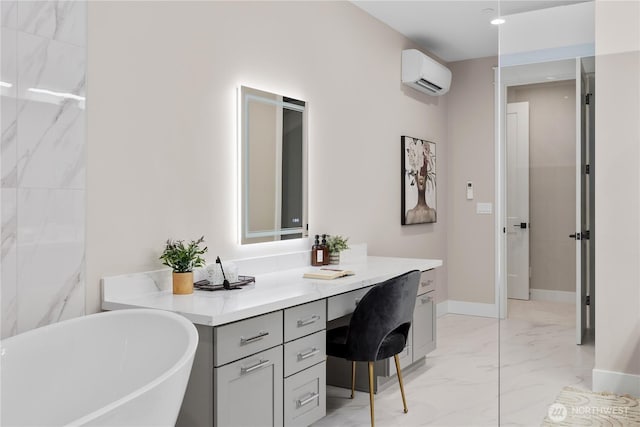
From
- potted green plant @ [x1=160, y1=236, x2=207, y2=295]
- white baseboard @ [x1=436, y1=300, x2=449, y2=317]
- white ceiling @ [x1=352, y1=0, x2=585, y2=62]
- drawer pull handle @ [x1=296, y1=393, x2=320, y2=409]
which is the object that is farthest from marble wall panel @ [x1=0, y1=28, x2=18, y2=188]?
white baseboard @ [x1=436, y1=300, x2=449, y2=317]

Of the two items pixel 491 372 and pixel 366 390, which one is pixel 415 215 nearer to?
pixel 491 372

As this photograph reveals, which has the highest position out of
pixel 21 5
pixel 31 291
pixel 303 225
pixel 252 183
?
pixel 21 5

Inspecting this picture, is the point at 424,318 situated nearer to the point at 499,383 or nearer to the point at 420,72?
the point at 499,383

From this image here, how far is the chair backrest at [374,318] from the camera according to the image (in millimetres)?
2574

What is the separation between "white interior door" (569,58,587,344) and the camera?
2.35 m

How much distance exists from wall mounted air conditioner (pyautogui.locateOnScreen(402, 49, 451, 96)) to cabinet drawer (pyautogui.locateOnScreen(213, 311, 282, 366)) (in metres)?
3.06

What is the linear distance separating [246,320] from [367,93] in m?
2.59

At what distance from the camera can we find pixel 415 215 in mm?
4852

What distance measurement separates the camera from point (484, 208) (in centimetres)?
543

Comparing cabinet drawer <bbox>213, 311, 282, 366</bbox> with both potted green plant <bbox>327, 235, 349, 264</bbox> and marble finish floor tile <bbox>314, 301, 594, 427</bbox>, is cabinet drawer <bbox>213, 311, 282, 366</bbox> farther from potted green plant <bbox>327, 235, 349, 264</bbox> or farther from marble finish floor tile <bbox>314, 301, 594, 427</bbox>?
potted green plant <bbox>327, 235, 349, 264</bbox>

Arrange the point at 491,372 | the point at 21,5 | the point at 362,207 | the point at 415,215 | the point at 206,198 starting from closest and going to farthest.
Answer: the point at 21,5, the point at 206,198, the point at 491,372, the point at 362,207, the point at 415,215

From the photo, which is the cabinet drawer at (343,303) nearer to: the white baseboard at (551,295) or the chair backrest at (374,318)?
the chair backrest at (374,318)

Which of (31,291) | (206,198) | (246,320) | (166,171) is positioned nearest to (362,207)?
(206,198)

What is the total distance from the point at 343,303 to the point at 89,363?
1.24 metres
